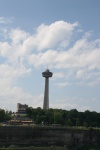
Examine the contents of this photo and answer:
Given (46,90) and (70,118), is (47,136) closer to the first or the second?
(70,118)

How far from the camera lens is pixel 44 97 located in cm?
14425

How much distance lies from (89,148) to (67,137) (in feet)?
16.0

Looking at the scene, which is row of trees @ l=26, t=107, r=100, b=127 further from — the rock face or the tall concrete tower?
the tall concrete tower

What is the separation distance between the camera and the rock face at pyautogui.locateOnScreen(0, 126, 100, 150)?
2768 inches

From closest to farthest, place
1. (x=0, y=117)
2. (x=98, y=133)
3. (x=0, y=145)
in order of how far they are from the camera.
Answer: (x=0, y=145) → (x=98, y=133) → (x=0, y=117)

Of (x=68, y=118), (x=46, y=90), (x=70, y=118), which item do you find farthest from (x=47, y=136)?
(x=46, y=90)

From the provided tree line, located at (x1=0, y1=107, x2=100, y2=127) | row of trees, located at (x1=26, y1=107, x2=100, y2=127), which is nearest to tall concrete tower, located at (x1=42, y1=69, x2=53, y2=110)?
tree line, located at (x1=0, y1=107, x2=100, y2=127)

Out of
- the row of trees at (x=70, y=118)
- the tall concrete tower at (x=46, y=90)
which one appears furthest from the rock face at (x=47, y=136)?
the tall concrete tower at (x=46, y=90)

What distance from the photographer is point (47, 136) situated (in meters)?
73.9

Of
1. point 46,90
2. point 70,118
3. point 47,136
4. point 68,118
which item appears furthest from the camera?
point 46,90

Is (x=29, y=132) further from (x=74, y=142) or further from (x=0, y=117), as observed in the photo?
(x=0, y=117)

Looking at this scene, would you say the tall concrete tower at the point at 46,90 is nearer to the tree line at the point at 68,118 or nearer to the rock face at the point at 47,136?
the tree line at the point at 68,118

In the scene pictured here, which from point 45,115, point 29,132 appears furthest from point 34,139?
point 45,115

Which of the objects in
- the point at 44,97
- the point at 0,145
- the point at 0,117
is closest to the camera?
the point at 0,145
